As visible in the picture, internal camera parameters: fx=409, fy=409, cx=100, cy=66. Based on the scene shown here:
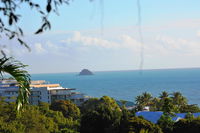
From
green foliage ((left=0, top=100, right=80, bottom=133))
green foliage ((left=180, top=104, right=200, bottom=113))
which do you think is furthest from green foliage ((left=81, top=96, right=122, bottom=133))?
green foliage ((left=180, top=104, right=200, bottom=113))

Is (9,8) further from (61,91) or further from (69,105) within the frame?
(61,91)

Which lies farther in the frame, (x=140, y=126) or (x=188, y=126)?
(x=188, y=126)

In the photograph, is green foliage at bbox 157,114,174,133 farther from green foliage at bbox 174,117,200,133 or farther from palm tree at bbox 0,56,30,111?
palm tree at bbox 0,56,30,111

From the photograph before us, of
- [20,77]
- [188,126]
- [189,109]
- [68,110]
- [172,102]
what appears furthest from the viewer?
[68,110]

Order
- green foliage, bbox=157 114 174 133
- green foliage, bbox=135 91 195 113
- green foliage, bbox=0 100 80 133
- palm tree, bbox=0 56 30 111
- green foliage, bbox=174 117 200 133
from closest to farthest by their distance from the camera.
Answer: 1. palm tree, bbox=0 56 30 111
2. green foliage, bbox=0 100 80 133
3. green foliage, bbox=174 117 200 133
4. green foliage, bbox=157 114 174 133
5. green foliage, bbox=135 91 195 113

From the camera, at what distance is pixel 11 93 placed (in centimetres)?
8425

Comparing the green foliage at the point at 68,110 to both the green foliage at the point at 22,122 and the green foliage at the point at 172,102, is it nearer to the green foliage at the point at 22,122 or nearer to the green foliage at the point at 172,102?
the green foliage at the point at 172,102

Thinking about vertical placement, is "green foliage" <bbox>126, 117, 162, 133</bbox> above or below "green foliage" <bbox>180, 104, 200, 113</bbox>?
above

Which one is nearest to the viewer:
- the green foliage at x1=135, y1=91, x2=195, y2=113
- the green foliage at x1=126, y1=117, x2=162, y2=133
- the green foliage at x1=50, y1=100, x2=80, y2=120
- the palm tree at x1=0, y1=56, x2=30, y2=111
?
the palm tree at x1=0, y1=56, x2=30, y2=111

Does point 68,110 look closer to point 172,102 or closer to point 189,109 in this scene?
point 172,102

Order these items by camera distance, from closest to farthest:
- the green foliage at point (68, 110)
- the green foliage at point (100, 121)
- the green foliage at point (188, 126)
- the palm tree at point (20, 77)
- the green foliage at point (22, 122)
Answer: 1. the palm tree at point (20, 77)
2. the green foliage at point (22, 122)
3. the green foliage at point (188, 126)
4. the green foliage at point (100, 121)
5. the green foliage at point (68, 110)

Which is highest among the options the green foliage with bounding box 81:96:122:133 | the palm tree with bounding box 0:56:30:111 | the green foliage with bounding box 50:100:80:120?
the palm tree with bounding box 0:56:30:111

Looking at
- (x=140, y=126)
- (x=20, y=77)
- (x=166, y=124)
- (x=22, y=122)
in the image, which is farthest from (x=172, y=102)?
(x=20, y=77)

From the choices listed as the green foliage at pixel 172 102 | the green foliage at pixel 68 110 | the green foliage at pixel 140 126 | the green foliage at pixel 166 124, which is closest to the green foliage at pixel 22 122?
the green foliage at pixel 140 126
